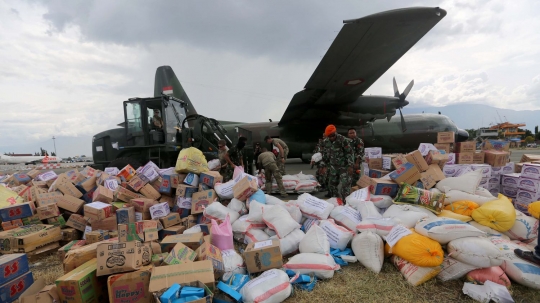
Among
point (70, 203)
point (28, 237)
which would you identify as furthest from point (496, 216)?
point (70, 203)

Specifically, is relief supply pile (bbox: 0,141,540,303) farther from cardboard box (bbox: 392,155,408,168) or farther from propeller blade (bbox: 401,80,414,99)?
propeller blade (bbox: 401,80,414,99)

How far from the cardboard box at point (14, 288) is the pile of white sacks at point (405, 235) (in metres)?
1.73

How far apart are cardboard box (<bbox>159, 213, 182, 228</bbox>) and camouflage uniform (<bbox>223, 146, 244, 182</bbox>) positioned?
2.01 meters

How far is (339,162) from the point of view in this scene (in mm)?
4750

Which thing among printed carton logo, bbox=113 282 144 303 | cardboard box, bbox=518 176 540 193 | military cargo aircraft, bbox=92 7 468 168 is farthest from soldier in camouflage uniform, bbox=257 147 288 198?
cardboard box, bbox=518 176 540 193

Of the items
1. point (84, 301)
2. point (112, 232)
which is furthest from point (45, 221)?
point (84, 301)

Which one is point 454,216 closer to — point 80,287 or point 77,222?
point 80,287

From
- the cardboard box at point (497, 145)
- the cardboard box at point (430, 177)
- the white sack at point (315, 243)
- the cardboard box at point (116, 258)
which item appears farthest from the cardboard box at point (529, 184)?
the cardboard box at point (116, 258)

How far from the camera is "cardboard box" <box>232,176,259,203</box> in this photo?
3.60m

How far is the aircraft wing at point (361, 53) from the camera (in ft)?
16.4

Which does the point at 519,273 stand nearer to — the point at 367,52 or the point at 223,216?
the point at 223,216

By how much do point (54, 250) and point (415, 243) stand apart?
4.43 metres

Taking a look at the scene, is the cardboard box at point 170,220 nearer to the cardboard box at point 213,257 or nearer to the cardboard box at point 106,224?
the cardboard box at point 106,224

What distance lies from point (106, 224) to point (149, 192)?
79 cm
